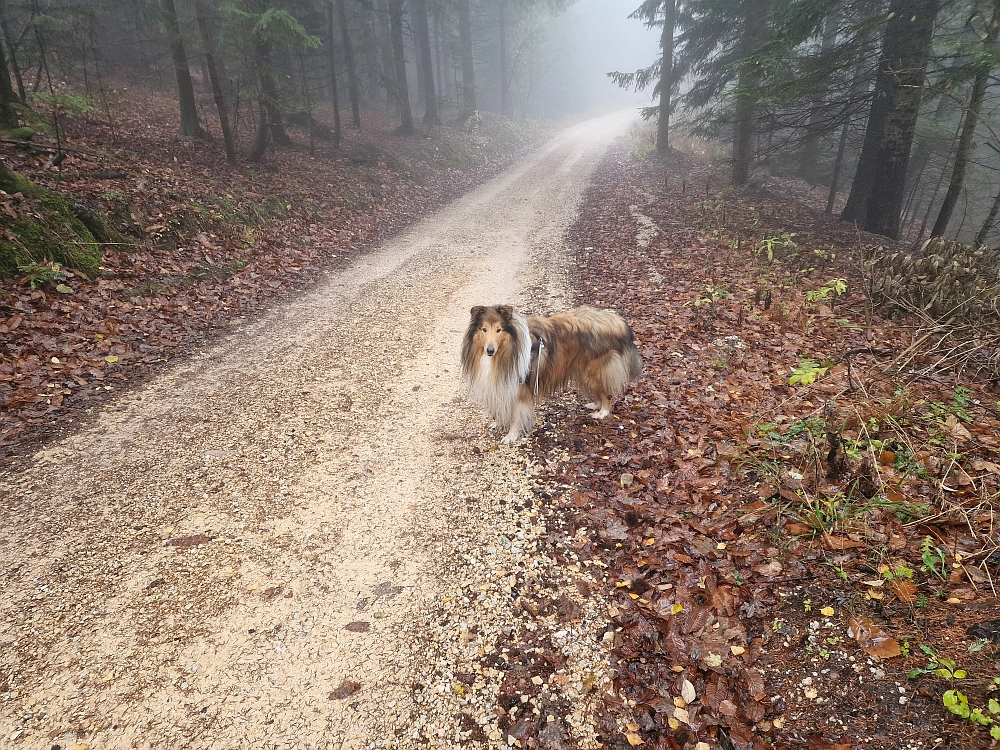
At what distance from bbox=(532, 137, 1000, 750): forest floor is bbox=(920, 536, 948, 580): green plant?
0.01 m

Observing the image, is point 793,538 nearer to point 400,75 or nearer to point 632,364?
point 632,364

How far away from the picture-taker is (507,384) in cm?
559

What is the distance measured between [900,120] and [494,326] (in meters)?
11.3

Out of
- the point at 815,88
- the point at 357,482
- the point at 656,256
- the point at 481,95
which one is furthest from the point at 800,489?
the point at 481,95

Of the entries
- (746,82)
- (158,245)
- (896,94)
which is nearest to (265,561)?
(158,245)

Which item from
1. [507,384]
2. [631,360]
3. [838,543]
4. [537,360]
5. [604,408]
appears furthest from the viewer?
[604,408]

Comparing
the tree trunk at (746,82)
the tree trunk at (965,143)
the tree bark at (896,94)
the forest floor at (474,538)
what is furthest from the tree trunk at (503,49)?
the forest floor at (474,538)

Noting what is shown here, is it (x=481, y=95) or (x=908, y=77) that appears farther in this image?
(x=481, y=95)

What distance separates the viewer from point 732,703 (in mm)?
2957

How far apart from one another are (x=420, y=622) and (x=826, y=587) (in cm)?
297

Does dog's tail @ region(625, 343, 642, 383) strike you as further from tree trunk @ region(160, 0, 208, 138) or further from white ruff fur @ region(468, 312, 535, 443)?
tree trunk @ region(160, 0, 208, 138)

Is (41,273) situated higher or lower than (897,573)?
higher

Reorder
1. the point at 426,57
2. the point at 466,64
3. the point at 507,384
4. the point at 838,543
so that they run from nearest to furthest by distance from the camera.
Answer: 1. the point at 838,543
2. the point at 507,384
3. the point at 426,57
4. the point at 466,64

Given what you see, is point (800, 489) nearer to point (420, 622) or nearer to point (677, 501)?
point (677, 501)
